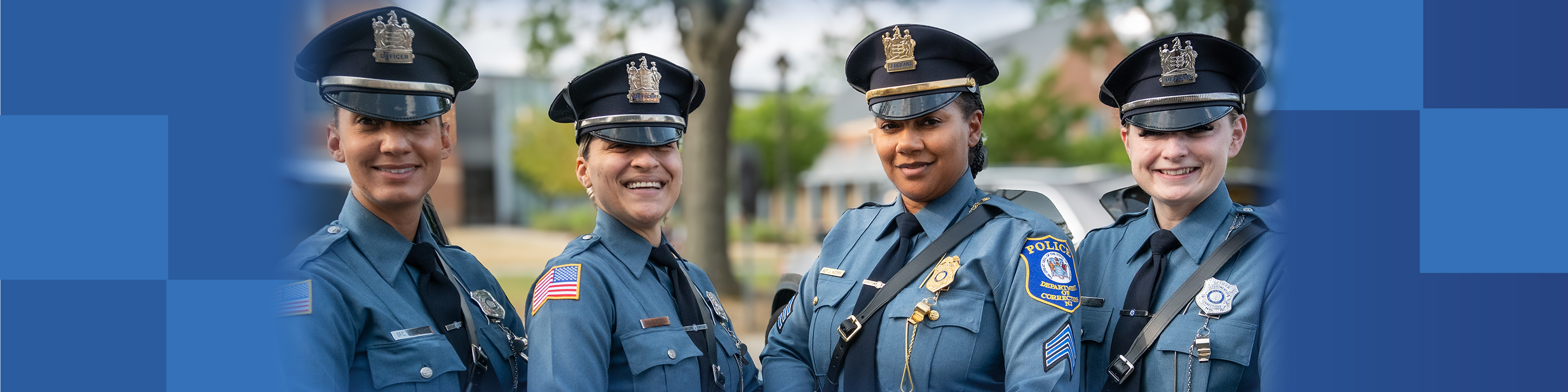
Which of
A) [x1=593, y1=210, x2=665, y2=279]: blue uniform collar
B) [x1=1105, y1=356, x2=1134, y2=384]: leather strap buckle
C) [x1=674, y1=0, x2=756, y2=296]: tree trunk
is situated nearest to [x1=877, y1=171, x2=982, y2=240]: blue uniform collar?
[x1=1105, y1=356, x2=1134, y2=384]: leather strap buckle

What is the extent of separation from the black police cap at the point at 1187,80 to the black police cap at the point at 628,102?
4.67 feet

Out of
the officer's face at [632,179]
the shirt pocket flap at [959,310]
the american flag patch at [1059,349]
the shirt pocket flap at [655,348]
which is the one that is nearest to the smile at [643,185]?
the officer's face at [632,179]

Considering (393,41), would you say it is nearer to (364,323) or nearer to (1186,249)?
(364,323)

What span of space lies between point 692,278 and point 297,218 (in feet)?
4.31

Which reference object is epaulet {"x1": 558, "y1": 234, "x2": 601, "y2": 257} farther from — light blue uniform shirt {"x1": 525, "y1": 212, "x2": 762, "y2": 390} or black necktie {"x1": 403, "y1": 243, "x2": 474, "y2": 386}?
black necktie {"x1": 403, "y1": 243, "x2": 474, "y2": 386}

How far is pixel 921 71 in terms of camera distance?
112 inches

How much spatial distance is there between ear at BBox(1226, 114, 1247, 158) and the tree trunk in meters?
6.80

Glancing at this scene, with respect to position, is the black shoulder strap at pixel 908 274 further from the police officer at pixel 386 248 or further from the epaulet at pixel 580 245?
the police officer at pixel 386 248

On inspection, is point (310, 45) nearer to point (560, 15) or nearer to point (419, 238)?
point (419, 238)

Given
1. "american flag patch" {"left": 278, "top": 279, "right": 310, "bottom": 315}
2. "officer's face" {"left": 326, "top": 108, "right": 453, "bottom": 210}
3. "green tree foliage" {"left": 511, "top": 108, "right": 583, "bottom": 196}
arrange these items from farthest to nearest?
1. "green tree foliage" {"left": 511, "top": 108, "right": 583, "bottom": 196}
2. "officer's face" {"left": 326, "top": 108, "right": 453, "bottom": 210}
3. "american flag patch" {"left": 278, "top": 279, "right": 310, "bottom": 315}

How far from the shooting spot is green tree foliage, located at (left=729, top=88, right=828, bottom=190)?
119ft

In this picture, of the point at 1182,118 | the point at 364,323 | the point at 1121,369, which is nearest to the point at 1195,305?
the point at 1121,369

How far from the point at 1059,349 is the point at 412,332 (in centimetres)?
172

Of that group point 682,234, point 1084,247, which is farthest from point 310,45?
point 682,234
